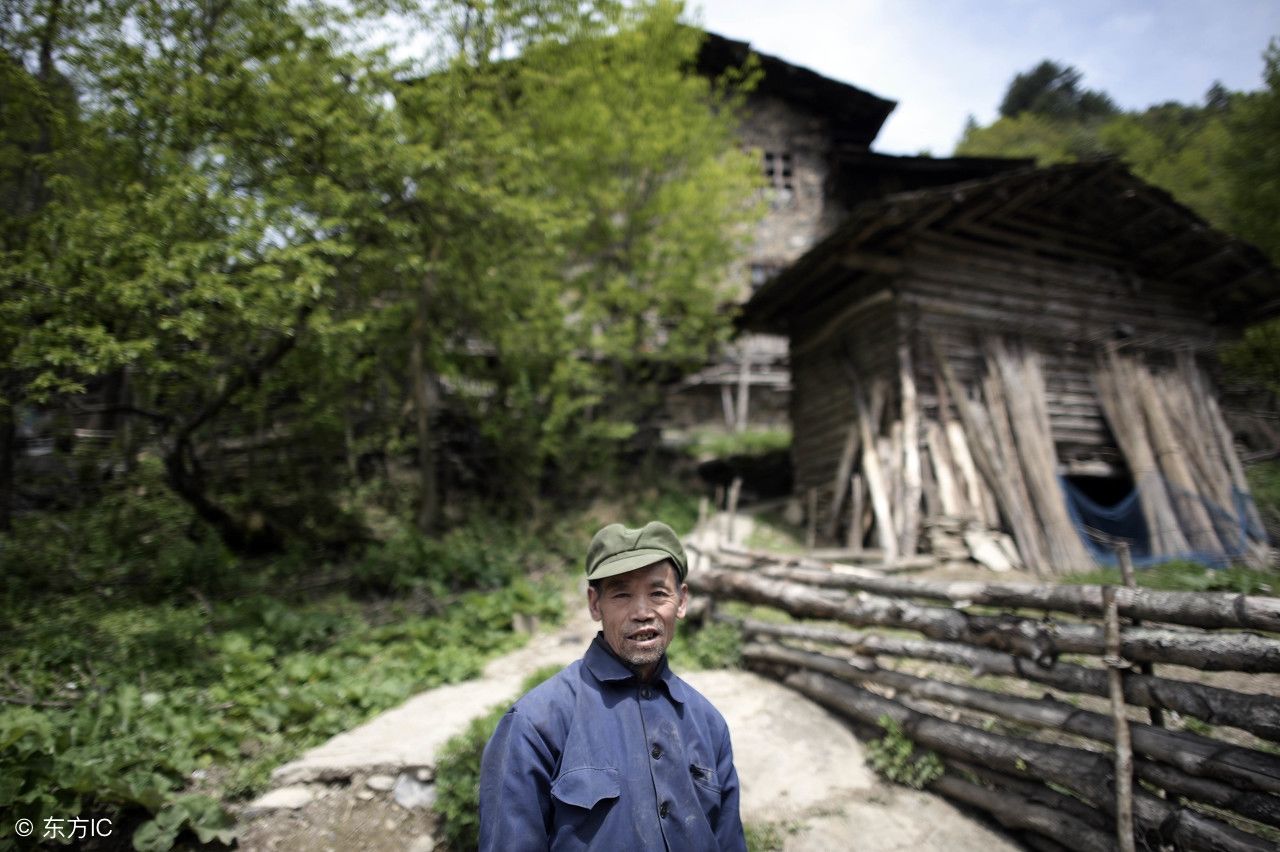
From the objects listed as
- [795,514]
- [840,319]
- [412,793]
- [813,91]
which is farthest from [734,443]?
[412,793]

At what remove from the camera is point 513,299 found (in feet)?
34.3

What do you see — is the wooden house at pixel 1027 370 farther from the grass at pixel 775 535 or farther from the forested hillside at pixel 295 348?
the forested hillside at pixel 295 348

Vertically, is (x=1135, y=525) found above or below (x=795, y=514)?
above

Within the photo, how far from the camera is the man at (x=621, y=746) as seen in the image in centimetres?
179

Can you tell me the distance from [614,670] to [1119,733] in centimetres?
265

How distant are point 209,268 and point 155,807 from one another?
475cm

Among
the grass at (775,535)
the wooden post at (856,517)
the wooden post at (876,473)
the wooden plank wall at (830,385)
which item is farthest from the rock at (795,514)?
the wooden post at (876,473)

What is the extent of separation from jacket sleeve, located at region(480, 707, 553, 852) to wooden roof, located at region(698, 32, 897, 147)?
68.8ft

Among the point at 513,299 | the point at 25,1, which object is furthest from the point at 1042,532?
the point at 25,1

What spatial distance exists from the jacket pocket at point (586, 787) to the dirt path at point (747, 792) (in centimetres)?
210

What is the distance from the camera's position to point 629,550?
2117mm

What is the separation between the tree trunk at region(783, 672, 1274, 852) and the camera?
260cm

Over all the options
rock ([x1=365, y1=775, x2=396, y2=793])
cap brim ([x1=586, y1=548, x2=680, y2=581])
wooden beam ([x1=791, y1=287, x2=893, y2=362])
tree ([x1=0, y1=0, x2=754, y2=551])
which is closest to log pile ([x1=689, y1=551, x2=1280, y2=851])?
cap brim ([x1=586, y1=548, x2=680, y2=581])

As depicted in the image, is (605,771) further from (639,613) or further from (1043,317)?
(1043,317)
